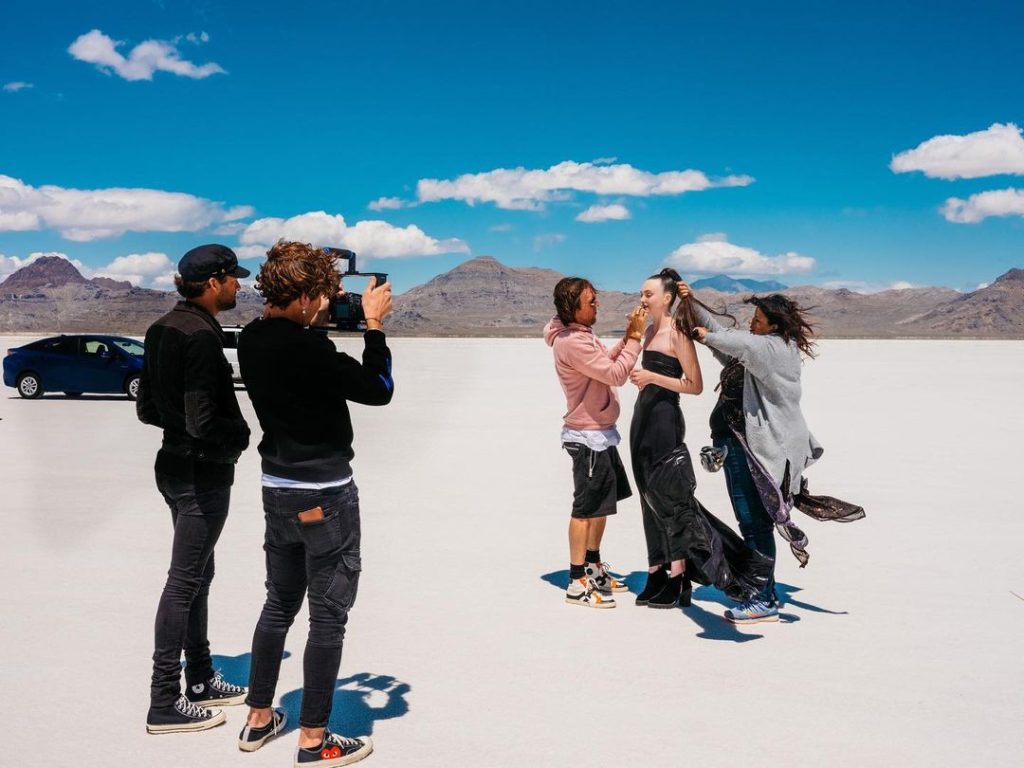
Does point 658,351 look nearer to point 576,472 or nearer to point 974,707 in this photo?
point 576,472

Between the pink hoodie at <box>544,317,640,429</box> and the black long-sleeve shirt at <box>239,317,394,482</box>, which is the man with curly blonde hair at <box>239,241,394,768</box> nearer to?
the black long-sleeve shirt at <box>239,317,394,482</box>

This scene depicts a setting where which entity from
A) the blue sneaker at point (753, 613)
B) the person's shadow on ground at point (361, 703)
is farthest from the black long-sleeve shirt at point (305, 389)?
the blue sneaker at point (753, 613)

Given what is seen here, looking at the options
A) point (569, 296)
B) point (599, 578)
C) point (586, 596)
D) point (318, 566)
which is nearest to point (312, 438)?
point (318, 566)

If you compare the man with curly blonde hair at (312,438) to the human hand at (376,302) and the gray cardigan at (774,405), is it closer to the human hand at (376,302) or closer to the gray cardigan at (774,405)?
the human hand at (376,302)

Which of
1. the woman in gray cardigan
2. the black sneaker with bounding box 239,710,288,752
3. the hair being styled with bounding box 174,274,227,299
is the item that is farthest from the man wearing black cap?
the woman in gray cardigan

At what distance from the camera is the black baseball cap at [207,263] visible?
3.63 meters

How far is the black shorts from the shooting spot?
5410 mm

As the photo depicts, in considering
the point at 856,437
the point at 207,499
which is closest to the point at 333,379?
the point at 207,499

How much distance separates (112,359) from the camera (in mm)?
18359

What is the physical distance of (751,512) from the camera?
5.17 m

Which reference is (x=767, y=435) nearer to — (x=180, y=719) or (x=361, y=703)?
(x=361, y=703)

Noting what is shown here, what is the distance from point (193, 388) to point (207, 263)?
1.75 ft

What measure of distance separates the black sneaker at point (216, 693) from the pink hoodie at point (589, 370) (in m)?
2.33

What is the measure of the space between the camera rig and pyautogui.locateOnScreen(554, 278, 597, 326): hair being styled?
6.06 ft
